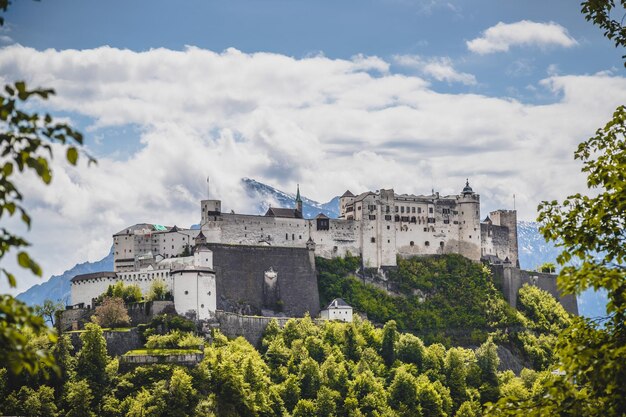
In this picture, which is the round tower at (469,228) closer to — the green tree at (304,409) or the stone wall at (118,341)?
the green tree at (304,409)

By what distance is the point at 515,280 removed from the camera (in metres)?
88.4

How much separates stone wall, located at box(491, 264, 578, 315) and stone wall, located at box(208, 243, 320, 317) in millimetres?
19136

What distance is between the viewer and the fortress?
228 ft

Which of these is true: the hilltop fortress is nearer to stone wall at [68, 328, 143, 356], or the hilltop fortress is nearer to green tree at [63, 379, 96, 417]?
stone wall at [68, 328, 143, 356]

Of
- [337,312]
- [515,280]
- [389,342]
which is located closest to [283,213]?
[337,312]

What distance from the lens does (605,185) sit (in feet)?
46.5

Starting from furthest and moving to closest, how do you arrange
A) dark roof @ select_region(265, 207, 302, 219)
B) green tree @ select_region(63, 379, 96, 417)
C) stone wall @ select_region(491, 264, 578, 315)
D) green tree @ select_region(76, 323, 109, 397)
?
1. stone wall @ select_region(491, 264, 578, 315)
2. dark roof @ select_region(265, 207, 302, 219)
3. green tree @ select_region(76, 323, 109, 397)
4. green tree @ select_region(63, 379, 96, 417)

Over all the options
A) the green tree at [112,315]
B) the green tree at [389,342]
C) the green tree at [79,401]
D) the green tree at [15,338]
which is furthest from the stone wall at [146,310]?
the green tree at [15,338]

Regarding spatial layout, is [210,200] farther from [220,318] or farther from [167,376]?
[167,376]

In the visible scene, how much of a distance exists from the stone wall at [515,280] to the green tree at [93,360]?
131 feet

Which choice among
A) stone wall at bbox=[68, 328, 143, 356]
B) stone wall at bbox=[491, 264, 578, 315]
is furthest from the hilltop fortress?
stone wall at bbox=[68, 328, 143, 356]

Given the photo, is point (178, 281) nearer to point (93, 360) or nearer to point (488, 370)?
point (93, 360)

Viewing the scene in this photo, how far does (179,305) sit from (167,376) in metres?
7.87

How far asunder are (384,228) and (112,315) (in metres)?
27.9
